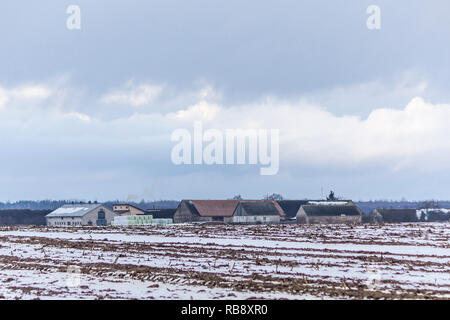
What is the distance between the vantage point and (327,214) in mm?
103000

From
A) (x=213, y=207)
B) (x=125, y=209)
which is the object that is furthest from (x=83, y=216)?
(x=213, y=207)

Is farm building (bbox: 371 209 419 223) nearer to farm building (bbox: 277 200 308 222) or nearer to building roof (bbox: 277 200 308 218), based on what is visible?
farm building (bbox: 277 200 308 222)

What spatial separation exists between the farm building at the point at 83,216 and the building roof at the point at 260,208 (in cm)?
2755

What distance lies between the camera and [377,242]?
42.1 metres

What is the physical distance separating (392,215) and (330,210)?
2258 centimetres

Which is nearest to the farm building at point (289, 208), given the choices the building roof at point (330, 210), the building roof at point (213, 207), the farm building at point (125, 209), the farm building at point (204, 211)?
the farm building at point (204, 211)

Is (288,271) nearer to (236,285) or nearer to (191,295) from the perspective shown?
Answer: (236,285)

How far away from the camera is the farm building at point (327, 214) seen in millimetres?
101812

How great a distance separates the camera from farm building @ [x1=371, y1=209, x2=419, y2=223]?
383ft

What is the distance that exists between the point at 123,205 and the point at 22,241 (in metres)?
76.0

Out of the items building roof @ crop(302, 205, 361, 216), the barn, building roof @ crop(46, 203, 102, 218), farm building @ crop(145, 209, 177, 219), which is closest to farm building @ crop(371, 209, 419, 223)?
building roof @ crop(302, 205, 361, 216)
